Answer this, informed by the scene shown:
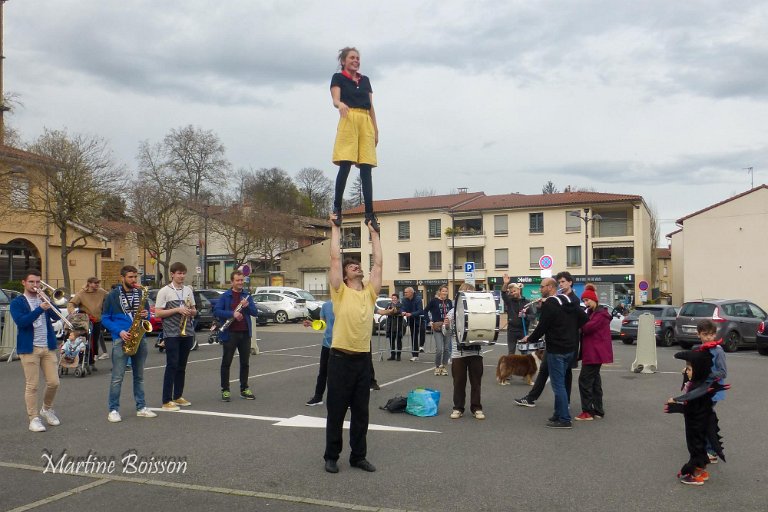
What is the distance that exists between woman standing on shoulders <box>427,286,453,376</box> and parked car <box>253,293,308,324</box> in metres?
22.0

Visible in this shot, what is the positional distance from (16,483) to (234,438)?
7.95 ft

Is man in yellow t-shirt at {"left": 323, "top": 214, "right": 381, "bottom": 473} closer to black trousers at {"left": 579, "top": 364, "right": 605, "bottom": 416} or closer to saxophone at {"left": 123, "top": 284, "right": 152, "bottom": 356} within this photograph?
saxophone at {"left": 123, "top": 284, "right": 152, "bottom": 356}

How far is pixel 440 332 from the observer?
590 inches

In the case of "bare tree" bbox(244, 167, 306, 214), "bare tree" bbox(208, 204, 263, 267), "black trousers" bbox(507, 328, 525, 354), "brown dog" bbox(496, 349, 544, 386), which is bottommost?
"brown dog" bbox(496, 349, 544, 386)

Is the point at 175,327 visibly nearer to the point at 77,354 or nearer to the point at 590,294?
the point at 77,354

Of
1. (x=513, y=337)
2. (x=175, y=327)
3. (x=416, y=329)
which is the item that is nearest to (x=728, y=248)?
(x=416, y=329)

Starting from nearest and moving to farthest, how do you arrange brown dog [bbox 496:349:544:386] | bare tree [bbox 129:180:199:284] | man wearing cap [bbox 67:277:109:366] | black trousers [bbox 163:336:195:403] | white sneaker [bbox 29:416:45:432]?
white sneaker [bbox 29:416:45:432], black trousers [bbox 163:336:195:403], brown dog [bbox 496:349:544:386], man wearing cap [bbox 67:277:109:366], bare tree [bbox 129:180:199:284]

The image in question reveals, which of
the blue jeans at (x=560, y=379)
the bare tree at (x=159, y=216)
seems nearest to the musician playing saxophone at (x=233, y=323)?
the blue jeans at (x=560, y=379)

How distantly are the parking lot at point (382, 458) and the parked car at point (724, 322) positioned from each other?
418 inches

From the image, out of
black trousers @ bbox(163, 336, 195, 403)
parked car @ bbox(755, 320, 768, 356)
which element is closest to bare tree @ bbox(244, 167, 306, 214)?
parked car @ bbox(755, 320, 768, 356)

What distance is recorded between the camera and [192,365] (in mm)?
16328

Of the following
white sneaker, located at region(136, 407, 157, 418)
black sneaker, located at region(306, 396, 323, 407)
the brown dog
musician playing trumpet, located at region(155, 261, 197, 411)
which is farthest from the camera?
the brown dog

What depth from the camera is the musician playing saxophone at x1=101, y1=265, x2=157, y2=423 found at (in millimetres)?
9227

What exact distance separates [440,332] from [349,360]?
27.6ft
